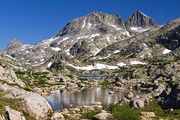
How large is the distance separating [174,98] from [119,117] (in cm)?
3607

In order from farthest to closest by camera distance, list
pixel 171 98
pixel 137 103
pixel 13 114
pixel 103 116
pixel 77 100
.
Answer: pixel 77 100
pixel 171 98
pixel 137 103
pixel 103 116
pixel 13 114

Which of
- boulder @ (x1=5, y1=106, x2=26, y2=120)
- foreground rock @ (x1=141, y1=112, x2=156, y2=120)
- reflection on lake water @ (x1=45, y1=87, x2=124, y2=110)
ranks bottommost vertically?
foreground rock @ (x1=141, y1=112, x2=156, y2=120)

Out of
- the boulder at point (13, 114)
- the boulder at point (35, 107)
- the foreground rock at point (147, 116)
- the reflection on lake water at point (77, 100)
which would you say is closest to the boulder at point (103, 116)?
the foreground rock at point (147, 116)

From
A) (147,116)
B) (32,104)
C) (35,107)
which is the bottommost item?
(147,116)

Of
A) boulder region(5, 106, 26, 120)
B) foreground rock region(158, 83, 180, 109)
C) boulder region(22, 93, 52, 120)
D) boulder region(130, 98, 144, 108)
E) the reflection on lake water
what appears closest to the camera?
boulder region(5, 106, 26, 120)

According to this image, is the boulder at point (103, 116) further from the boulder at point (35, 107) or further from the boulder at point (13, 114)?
the boulder at point (13, 114)

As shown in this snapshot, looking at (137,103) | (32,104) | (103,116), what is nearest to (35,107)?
(32,104)

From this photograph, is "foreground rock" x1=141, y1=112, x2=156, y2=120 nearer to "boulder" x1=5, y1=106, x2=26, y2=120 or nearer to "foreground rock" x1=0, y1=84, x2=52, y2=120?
"foreground rock" x1=0, y1=84, x2=52, y2=120

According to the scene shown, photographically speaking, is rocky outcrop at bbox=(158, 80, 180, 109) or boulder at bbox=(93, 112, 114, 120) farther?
rocky outcrop at bbox=(158, 80, 180, 109)

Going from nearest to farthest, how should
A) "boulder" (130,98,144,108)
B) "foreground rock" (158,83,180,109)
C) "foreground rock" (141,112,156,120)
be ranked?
"foreground rock" (141,112,156,120) < "boulder" (130,98,144,108) < "foreground rock" (158,83,180,109)

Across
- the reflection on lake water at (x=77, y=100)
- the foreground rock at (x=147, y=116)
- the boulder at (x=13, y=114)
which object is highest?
the reflection on lake water at (x=77, y=100)

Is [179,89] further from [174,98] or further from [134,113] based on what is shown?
[134,113]

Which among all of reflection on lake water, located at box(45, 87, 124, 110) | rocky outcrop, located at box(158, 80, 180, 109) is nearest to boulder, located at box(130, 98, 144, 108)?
rocky outcrop, located at box(158, 80, 180, 109)

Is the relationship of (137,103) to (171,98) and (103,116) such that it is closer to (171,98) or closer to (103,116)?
(171,98)
